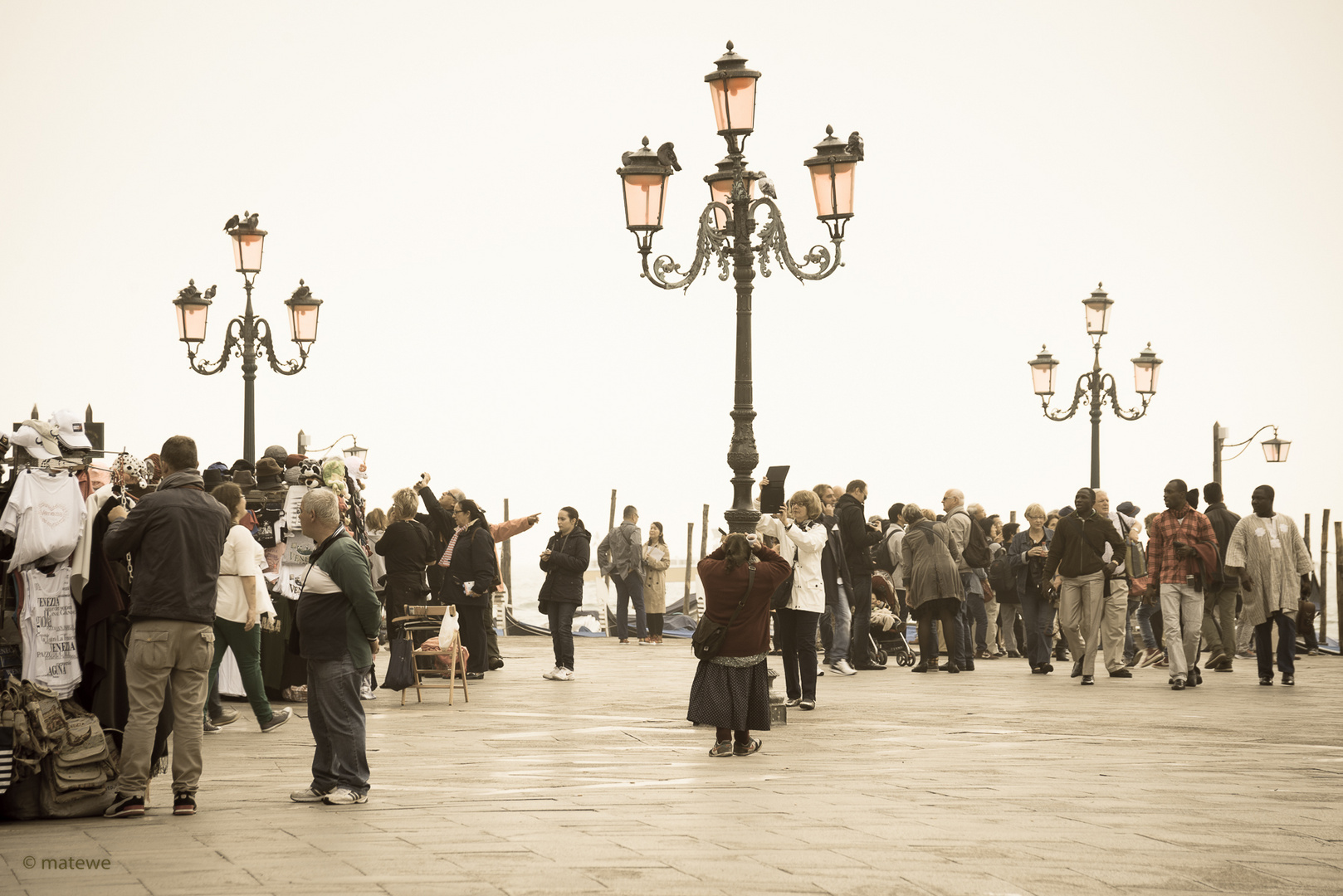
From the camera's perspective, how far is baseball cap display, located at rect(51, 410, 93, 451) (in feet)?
25.6

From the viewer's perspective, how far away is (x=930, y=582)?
17.0 meters

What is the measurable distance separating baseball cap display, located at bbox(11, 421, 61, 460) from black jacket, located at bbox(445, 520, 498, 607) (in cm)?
738

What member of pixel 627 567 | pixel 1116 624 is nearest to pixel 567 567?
pixel 1116 624

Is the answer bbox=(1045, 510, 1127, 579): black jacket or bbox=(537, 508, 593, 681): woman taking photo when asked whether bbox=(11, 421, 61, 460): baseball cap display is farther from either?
bbox=(1045, 510, 1127, 579): black jacket

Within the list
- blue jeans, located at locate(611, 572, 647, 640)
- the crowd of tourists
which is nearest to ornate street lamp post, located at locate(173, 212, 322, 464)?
the crowd of tourists

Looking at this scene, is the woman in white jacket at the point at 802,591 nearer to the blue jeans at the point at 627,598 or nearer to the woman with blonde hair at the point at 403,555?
the woman with blonde hair at the point at 403,555

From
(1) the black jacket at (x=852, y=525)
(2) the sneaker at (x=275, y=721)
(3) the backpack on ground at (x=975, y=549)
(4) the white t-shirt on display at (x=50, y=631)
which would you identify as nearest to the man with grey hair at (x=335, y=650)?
(4) the white t-shirt on display at (x=50, y=631)

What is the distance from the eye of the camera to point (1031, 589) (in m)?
17.3

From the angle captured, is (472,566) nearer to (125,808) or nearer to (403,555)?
(403,555)

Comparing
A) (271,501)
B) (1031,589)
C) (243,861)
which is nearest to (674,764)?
(243,861)

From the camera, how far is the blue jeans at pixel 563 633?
51.4ft

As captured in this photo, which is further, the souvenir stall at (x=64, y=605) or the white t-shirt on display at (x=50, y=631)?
the white t-shirt on display at (x=50, y=631)

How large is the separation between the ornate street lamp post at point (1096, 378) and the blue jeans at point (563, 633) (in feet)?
30.2

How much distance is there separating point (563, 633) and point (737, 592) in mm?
6425
